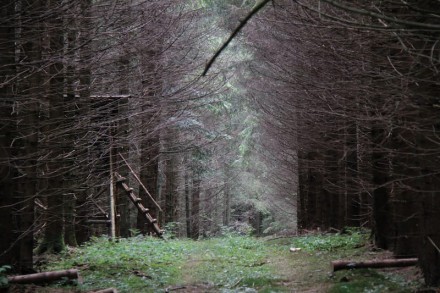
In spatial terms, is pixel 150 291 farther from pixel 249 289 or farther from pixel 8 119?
pixel 8 119

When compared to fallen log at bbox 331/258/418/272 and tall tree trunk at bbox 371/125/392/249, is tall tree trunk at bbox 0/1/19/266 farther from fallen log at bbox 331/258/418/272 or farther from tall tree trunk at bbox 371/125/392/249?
tall tree trunk at bbox 371/125/392/249

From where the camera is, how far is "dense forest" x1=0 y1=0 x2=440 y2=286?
6258mm

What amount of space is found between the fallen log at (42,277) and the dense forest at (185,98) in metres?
0.43

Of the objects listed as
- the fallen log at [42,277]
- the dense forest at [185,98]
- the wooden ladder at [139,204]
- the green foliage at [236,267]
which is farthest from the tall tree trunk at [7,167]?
the wooden ladder at [139,204]

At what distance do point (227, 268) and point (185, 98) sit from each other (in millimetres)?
3764

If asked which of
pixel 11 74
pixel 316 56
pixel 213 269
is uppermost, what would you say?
pixel 316 56

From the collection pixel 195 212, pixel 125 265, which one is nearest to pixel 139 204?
pixel 125 265

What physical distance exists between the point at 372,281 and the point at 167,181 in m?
18.7

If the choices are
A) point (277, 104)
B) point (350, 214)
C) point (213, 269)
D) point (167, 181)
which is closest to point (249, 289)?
point (213, 269)

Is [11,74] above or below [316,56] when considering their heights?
below

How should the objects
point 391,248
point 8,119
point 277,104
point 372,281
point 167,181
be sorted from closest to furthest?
1. point 8,119
2. point 372,281
3. point 391,248
4. point 277,104
5. point 167,181

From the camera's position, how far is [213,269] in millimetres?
10734

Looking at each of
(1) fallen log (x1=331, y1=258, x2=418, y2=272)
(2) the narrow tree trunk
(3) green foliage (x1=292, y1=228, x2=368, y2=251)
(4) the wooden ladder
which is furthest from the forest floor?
(2) the narrow tree trunk

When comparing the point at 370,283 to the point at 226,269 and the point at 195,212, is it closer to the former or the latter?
the point at 226,269
